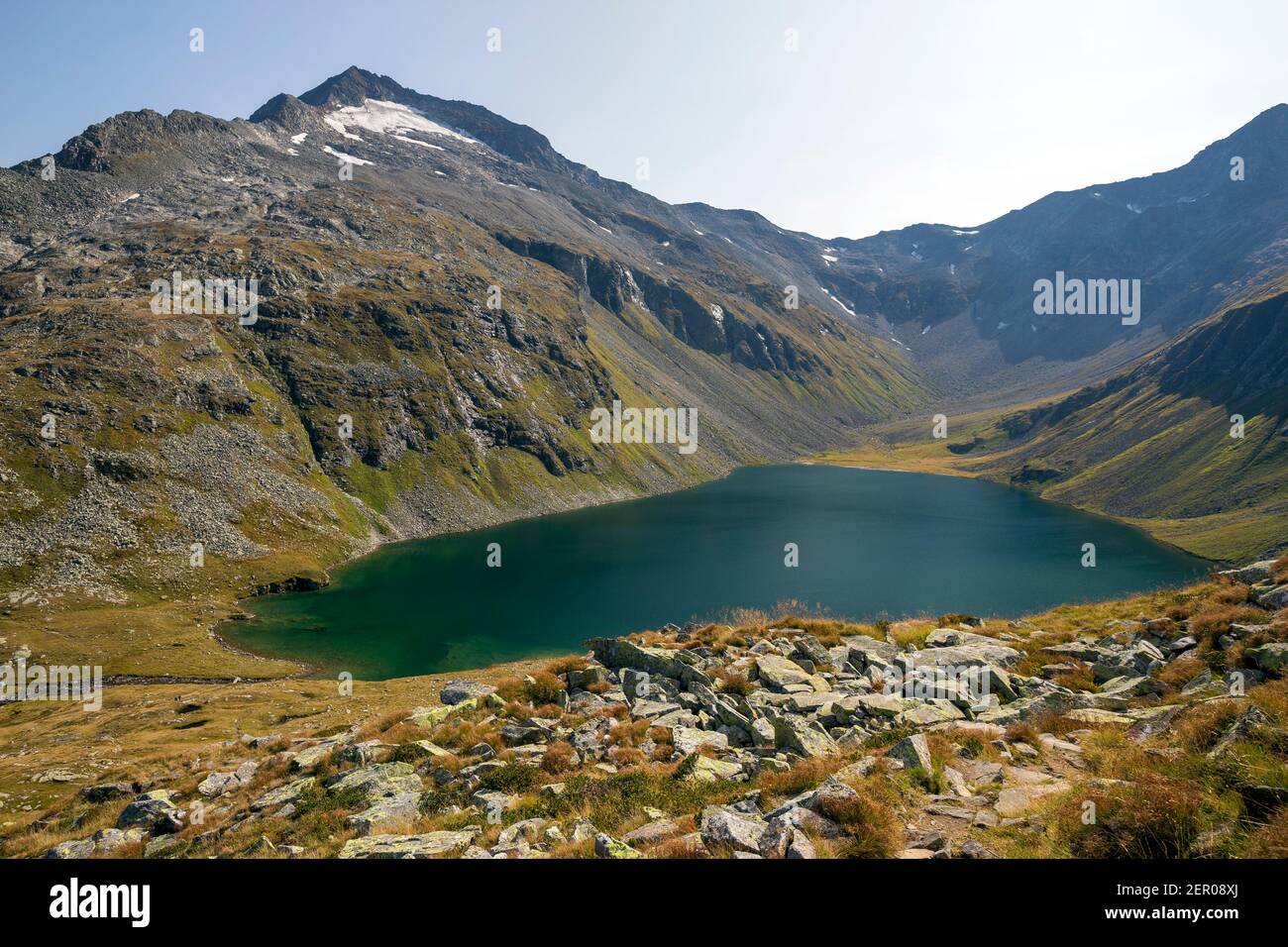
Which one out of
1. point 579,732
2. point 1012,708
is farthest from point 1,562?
point 1012,708

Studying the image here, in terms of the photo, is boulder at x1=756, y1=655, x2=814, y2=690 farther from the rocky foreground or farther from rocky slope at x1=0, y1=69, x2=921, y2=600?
rocky slope at x1=0, y1=69, x2=921, y2=600

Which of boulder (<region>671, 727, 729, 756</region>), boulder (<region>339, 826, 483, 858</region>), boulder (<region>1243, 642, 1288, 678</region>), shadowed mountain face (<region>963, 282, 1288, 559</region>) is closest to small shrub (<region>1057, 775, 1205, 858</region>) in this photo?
boulder (<region>671, 727, 729, 756</region>)

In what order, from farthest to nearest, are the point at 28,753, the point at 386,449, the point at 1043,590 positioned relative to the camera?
1. the point at 386,449
2. the point at 1043,590
3. the point at 28,753

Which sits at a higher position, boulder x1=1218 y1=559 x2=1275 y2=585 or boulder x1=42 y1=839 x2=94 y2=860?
boulder x1=1218 y1=559 x2=1275 y2=585

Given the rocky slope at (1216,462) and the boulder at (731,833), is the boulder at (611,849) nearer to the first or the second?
the boulder at (731,833)

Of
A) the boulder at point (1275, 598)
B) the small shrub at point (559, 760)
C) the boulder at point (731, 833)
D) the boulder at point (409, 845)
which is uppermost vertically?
the boulder at point (1275, 598)

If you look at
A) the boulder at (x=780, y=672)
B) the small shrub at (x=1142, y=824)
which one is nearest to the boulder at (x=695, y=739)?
the boulder at (x=780, y=672)
